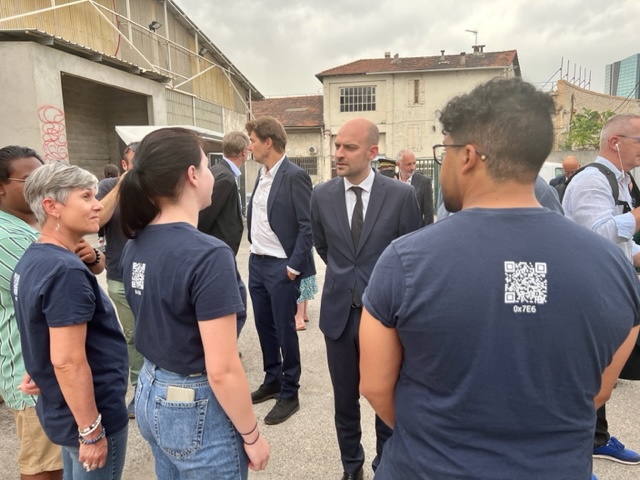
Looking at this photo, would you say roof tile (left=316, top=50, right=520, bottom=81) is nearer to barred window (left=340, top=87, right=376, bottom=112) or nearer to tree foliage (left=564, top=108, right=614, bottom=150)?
barred window (left=340, top=87, right=376, bottom=112)

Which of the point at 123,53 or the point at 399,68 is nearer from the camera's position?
the point at 123,53

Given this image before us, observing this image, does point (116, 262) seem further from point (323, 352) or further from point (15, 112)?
point (15, 112)

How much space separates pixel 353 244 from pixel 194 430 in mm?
1437

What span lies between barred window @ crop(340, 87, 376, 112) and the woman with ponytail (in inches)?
1098

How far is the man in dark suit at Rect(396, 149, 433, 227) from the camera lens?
6.29 meters

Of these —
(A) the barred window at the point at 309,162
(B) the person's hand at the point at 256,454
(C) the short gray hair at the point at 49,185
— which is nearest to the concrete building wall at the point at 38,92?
(C) the short gray hair at the point at 49,185

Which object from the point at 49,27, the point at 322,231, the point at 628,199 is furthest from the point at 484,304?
the point at 49,27

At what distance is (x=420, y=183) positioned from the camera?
21.6 feet

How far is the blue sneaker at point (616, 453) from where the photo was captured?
112 inches

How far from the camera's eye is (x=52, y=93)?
8836mm

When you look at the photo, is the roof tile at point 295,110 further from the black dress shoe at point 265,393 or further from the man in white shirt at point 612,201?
the man in white shirt at point 612,201

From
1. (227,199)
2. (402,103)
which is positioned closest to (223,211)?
(227,199)

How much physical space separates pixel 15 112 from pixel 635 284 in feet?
34.1

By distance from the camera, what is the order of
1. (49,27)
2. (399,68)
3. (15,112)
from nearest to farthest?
1. (15,112)
2. (49,27)
3. (399,68)
